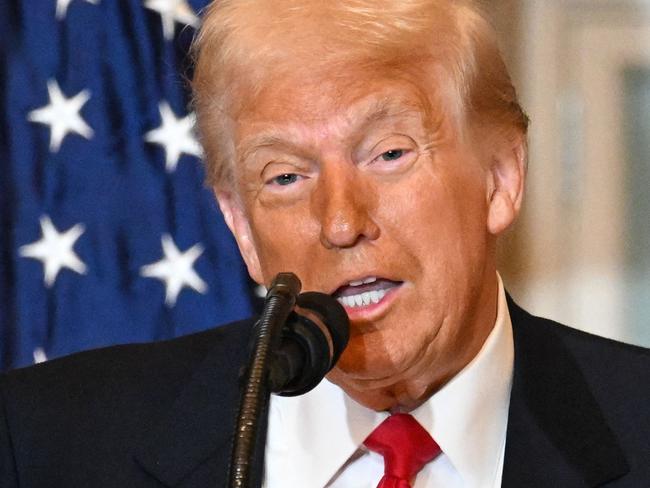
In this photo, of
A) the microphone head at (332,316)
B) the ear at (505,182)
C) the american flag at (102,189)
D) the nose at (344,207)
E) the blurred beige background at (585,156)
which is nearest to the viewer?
the microphone head at (332,316)

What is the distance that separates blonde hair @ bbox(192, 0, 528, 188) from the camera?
2.04m

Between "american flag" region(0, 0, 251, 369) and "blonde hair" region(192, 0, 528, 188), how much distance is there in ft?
1.96

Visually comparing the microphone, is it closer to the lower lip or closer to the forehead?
the lower lip

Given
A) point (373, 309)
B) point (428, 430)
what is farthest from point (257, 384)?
point (428, 430)

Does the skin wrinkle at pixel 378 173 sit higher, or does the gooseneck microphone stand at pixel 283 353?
the skin wrinkle at pixel 378 173

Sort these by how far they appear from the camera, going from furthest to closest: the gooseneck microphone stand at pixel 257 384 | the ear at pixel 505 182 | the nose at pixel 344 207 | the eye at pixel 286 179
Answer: the ear at pixel 505 182, the eye at pixel 286 179, the nose at pixel 344 207, the gooseneck microphone stand at pixel 257 384

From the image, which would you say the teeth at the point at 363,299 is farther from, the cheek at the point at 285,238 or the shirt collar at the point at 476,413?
the shirt collar at the point at 476,413

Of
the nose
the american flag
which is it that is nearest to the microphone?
the nose

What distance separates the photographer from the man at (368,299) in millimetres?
2014

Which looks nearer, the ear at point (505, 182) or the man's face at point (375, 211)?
the man's face at point (375, 211)

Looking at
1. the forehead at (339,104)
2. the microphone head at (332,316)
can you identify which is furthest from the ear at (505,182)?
the microphone head at (332,316)

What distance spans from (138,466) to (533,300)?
1.38 m

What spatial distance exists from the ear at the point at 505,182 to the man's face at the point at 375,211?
0.17ft

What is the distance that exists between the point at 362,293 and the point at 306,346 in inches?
19.7
